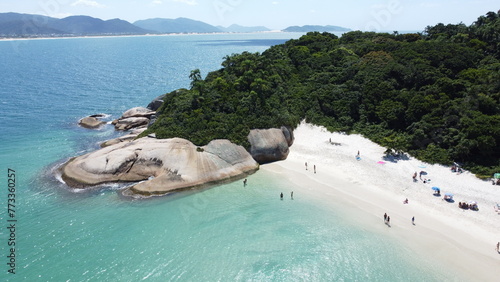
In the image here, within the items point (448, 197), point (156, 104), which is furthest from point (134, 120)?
point (448, 197)

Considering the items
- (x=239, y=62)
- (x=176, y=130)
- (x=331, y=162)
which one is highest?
(x=239, y=62)

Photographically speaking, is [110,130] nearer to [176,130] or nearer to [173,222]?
[176,130]

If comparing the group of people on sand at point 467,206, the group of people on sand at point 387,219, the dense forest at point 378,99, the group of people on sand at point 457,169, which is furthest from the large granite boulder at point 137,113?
the group of people on sand at point 467,206

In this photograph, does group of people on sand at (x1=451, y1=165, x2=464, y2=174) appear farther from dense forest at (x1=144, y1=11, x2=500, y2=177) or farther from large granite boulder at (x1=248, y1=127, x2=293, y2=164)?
large granite boulder at (x1=248, y1=127, x2=293, y2=164)

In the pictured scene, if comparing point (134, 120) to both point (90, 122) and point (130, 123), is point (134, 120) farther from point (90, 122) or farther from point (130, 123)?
point (90, 122)

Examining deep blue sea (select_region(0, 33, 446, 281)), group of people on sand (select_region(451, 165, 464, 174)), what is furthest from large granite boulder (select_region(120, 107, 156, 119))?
group of people on sand (select_region(451, 165, 464, 174))

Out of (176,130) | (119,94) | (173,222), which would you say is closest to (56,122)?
(119,94)
